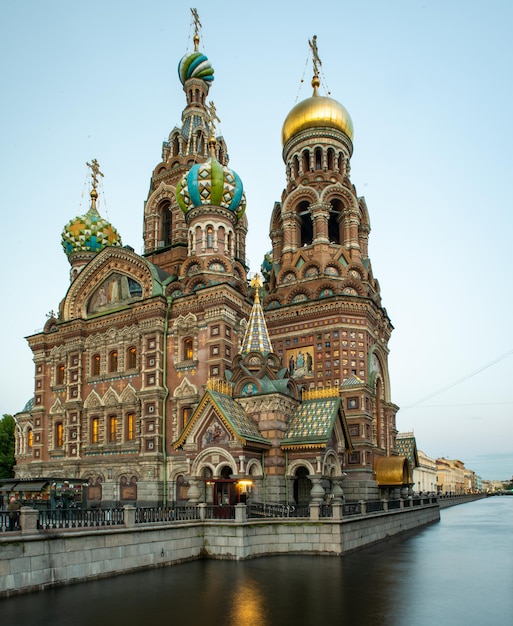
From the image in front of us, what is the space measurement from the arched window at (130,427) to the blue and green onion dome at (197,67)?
85.4 feet

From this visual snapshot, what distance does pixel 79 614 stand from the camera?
11.8 metres

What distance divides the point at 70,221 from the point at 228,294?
53.5 ft

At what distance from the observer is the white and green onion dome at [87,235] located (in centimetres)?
4094

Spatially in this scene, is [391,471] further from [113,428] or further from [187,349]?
[113,428]

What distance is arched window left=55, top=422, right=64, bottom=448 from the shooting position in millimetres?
35188

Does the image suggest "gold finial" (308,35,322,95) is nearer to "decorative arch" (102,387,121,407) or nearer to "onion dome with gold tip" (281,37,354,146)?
"onion dome with gold tip" (281,37,354,146)

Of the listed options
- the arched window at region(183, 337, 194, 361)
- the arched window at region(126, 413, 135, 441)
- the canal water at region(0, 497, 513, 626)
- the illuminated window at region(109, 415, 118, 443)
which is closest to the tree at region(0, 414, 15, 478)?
the illuminated window at region(109, 415, 118, 443)

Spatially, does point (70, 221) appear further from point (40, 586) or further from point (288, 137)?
point (40, 586)

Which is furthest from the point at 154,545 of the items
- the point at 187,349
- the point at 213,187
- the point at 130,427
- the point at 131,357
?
the point at 213,187

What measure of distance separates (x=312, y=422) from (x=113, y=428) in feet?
44.4

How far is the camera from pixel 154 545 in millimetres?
17531

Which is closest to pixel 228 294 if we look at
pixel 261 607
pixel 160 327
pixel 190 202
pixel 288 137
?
pixel 160 327

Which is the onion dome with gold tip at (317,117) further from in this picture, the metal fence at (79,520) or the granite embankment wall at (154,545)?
the metal fence at (79,520)

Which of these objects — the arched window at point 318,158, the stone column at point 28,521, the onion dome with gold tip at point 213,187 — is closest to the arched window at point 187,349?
the onion dome with gold tip at point 213,187
